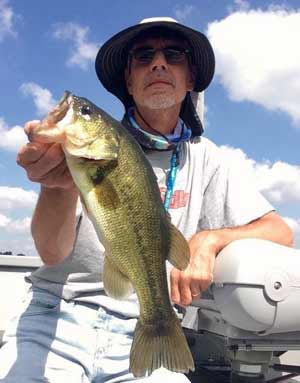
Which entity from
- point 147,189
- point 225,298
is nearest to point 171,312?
point 225,298

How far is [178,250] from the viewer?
2.50 metres

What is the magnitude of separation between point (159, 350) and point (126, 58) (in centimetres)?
242

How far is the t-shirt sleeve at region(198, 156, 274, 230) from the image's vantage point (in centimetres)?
348

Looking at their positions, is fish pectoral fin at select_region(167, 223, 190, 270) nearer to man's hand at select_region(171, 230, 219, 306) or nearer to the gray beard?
man's hand at select_region(171, 230, 219, 306)

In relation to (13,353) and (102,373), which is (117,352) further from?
(13,353)

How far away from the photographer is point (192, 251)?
9.26 ft

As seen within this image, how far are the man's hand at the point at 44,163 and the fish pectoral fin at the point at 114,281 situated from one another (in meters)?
0.46

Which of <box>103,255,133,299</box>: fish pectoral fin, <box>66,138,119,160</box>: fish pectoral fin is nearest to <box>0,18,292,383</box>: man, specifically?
<box>66,138,119,160</box>: fish pectoral fin

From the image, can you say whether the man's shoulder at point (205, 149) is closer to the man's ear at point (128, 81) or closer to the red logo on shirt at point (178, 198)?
the red logo on shirt at point (178, 198)

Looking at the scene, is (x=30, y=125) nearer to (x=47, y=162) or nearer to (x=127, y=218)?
(x=47, y=162)

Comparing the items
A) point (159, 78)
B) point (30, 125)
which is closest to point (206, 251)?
point (30, 125)

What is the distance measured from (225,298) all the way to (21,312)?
134 centimetres

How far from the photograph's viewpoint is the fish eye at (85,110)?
2.41m

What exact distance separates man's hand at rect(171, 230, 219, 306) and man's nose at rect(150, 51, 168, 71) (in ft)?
4.78
